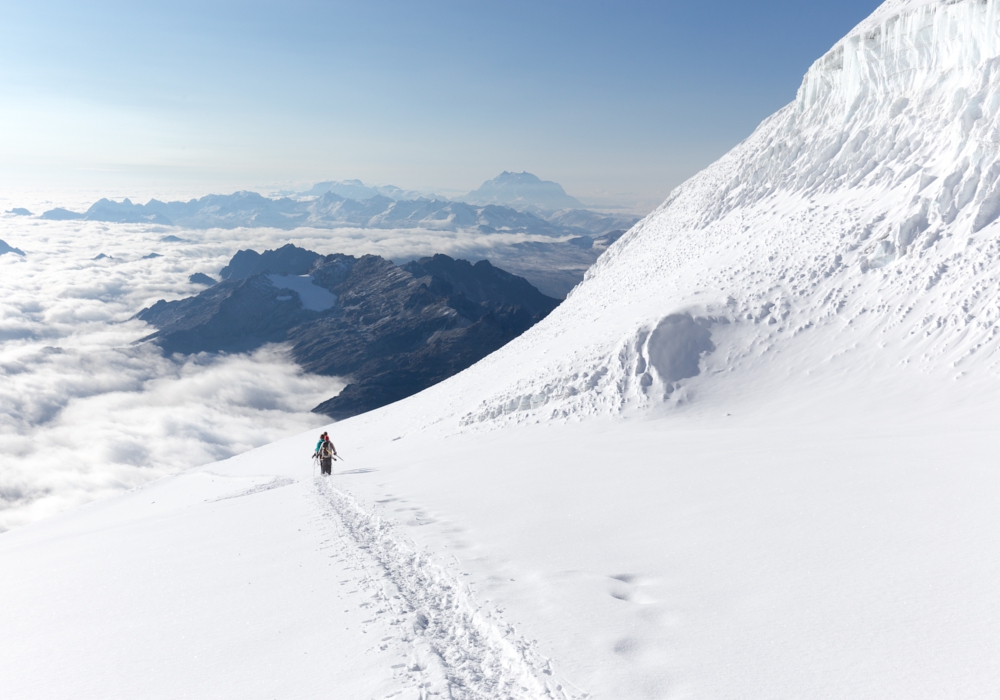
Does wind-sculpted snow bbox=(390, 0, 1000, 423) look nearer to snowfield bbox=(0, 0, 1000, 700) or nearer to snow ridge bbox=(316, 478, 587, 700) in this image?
snowfield bbox=(0, 0, 1000, 700)

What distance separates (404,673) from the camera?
6258 millimetres

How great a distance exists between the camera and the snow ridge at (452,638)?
5996 mm

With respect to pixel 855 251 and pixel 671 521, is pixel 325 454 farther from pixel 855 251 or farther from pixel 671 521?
pixel 855 251

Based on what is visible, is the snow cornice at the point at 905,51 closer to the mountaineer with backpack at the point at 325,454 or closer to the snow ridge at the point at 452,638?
→ the mountaineer with backpack at the point at 325,454

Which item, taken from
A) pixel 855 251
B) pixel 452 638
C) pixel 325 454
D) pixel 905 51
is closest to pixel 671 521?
pixel 452 638

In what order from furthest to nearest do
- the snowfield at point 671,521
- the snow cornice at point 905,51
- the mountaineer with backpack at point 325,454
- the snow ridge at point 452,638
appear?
the snow cornice at point 905,51, the mountaineer with backpack at point 325,454, the snowfield at point 671,521, the snow ridge at point 452,638

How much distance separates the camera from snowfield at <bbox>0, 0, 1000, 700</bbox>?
20.7ft

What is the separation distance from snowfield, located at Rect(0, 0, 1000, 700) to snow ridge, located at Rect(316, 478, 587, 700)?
0.14 ft

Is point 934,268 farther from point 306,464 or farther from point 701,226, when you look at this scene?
point 306,464

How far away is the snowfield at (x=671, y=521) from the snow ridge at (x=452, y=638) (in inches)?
1.7

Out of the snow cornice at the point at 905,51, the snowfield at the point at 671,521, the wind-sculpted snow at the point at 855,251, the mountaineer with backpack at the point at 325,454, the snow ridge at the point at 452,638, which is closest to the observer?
the snow ridge at the point at 452,638

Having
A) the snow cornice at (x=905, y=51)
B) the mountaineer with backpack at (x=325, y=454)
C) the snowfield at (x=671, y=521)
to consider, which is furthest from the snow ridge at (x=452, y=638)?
the snow cornice at (x=905, y=51)

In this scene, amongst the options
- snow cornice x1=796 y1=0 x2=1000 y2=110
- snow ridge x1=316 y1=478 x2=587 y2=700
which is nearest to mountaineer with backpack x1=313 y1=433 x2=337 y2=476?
snow ridge x1=316 y1=478 x2=587 y2=700

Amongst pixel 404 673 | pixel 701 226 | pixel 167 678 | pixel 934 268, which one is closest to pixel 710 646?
pixel 404 673
